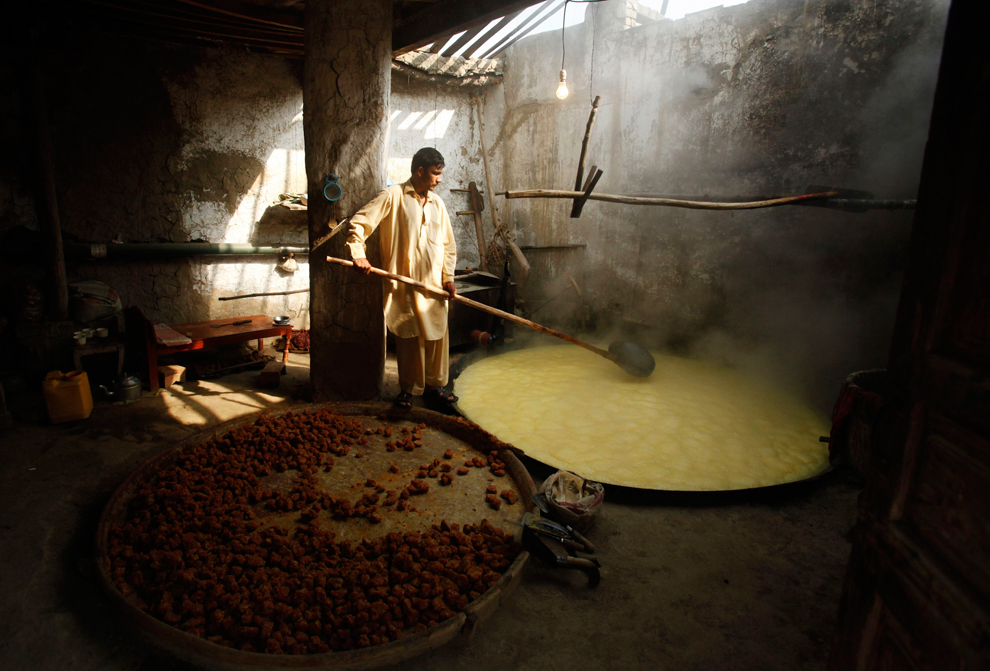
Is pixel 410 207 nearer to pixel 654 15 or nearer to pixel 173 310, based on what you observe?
pixel 173 310

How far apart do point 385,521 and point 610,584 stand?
1250mm

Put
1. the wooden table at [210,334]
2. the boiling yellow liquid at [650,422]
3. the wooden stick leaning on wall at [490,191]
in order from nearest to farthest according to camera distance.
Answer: the boiling yellow liquid at [650,422], the wooden table at [210,334], the wooden stick leaning on wall at [490,191]

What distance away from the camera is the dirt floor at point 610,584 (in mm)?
2035

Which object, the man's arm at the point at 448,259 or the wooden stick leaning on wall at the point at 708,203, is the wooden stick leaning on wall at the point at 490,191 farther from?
the man's arm at the point at 448,259

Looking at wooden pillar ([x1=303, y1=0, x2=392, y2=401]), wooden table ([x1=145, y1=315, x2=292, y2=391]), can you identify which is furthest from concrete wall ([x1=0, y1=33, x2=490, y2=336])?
wooden pillar ([x1=303, y1=0, x2=392, y2=401])

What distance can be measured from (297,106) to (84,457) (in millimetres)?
4786

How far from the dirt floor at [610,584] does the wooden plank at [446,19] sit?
11.4 ft

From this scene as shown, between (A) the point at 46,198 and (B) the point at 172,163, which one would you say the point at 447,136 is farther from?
(A) the point at 46,198

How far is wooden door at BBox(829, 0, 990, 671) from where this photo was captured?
1.03 meters

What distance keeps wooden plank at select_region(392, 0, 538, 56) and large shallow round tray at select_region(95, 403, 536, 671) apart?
10.4 feet

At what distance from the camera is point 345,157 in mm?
4008

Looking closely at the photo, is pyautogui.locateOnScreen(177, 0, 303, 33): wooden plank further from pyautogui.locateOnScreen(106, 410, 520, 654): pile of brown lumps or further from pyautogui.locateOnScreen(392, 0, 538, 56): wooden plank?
pyautogui.locateOnScreen(106, 410, 520, 654): pile of brown lumps

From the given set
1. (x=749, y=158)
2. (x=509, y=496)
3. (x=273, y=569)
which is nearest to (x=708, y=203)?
(x=749, y=158)

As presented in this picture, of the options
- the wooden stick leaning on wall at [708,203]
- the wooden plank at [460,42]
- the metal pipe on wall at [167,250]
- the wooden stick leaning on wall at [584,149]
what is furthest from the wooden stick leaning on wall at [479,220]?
the wooden stick leaning on wall at [584,149]
